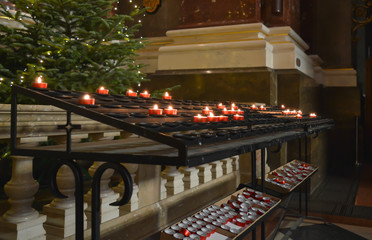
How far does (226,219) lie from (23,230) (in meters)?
1.26

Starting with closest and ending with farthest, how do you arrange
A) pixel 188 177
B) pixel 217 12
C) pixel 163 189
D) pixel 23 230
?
pixel 23 230, pixel 163 189, pixel 188 177, pixel 217 12

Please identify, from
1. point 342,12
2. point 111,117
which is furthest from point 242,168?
point 342,12

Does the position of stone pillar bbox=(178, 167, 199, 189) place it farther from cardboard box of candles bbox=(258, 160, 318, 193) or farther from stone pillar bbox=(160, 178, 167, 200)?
cardboard box of candles bbox=(258, 160, 318, 193)

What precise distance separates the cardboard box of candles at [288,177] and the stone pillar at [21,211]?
240 centimetres

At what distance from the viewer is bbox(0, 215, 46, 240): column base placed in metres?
2.03

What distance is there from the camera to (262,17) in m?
6.90

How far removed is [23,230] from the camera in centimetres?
206

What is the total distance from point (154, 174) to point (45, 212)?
1.08m

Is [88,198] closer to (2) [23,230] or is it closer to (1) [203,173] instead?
(2) [23,230]

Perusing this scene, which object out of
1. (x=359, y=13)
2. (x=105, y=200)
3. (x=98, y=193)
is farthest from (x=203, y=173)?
(x=359, y=13)

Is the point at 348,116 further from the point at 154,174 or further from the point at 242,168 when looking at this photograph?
the point at 154,174

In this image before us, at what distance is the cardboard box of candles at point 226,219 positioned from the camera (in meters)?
2.28

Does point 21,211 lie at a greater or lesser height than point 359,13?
lesser

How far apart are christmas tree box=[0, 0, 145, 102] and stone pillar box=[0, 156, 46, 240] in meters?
1.48
